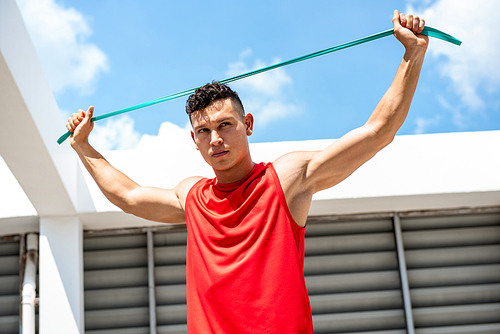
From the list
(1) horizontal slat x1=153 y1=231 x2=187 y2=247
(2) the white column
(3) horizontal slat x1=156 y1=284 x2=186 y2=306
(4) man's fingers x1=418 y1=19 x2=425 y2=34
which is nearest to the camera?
(4) man's fingers x1=418 y1=19 x2=425 y2=34

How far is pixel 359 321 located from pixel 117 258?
2058mm

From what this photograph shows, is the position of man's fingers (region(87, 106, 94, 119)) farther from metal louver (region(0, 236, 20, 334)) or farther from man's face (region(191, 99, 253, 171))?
metal louver (region(0, 236, 20, 334))

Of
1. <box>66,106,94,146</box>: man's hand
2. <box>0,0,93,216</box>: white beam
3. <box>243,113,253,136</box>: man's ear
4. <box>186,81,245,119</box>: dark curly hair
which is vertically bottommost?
<box>243,113,253,136</box>: man's ear

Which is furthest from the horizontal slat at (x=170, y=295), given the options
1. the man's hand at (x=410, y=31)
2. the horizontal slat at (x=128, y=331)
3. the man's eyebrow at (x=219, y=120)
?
the man's hand at (x=410, y=31)

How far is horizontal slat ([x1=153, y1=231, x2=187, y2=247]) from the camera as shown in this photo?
436 cm

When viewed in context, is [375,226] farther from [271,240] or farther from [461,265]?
[271,240]

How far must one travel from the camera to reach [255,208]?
1.67 m

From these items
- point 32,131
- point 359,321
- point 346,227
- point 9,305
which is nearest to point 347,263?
point 346,227

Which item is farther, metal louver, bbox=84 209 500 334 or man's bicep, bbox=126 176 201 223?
metal louver, bbox=84 209 500 334

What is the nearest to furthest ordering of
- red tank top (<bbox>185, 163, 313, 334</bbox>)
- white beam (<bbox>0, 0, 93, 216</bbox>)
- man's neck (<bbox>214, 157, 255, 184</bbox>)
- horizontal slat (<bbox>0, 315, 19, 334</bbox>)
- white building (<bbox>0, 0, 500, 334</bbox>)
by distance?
red tank top (<bbox>185, 163, 313, 334</bbox>) < man's neck (<bbox>214, 157, 255, 184</bbox>) < white beam (<bbox>0, 0, 93, 216</bbox>) < white building (<bbox>0, 0, 500, 334</bbox>) < horizontal slat (<bbox>0, 315, 19, 334</bbox>)

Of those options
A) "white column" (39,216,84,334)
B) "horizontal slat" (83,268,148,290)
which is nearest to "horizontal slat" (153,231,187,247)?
"horizontal slat" (83,268,148,290)

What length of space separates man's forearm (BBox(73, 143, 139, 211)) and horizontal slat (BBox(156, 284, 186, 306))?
2.39 metres

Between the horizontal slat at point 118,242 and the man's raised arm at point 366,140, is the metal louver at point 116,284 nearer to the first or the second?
the horizontal slat at point 118,242

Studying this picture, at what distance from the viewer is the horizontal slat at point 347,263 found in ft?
14.2
